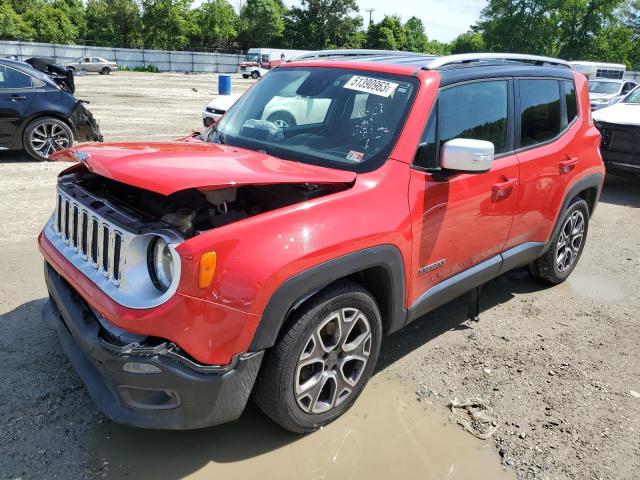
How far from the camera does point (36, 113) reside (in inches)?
337

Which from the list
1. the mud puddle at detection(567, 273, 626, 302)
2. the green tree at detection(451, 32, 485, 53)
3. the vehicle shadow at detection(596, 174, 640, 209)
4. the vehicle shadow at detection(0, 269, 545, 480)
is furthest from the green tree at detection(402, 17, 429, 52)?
the vehicle shadow at detection(0, 269, 545, 480)

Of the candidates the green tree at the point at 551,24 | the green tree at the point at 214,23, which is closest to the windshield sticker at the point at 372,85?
the green tree at the point at 551,24

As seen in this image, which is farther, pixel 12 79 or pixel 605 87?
pixel 605 87

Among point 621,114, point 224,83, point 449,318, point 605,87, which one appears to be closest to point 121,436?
point 449,318

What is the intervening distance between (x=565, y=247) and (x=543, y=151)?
1.20m

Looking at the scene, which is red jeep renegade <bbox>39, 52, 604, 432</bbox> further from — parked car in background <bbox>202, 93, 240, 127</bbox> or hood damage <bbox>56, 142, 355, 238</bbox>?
parked car in background <bbox>202, 93, 240, 127</bbox>

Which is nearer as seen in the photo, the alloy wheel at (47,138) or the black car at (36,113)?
the black car at (36,113)

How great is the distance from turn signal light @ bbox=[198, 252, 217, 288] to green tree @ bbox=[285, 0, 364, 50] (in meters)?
87.1

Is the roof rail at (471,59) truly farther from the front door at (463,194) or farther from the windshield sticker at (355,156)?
the windshield sticker at (355,156)

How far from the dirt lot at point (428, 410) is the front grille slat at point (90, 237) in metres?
0.87

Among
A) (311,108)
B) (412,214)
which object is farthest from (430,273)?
(311,108)

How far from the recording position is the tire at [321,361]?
96.7 inches

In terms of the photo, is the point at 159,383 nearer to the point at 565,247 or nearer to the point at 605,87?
the point at 565,247

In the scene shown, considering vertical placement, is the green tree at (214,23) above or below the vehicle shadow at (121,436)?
above
